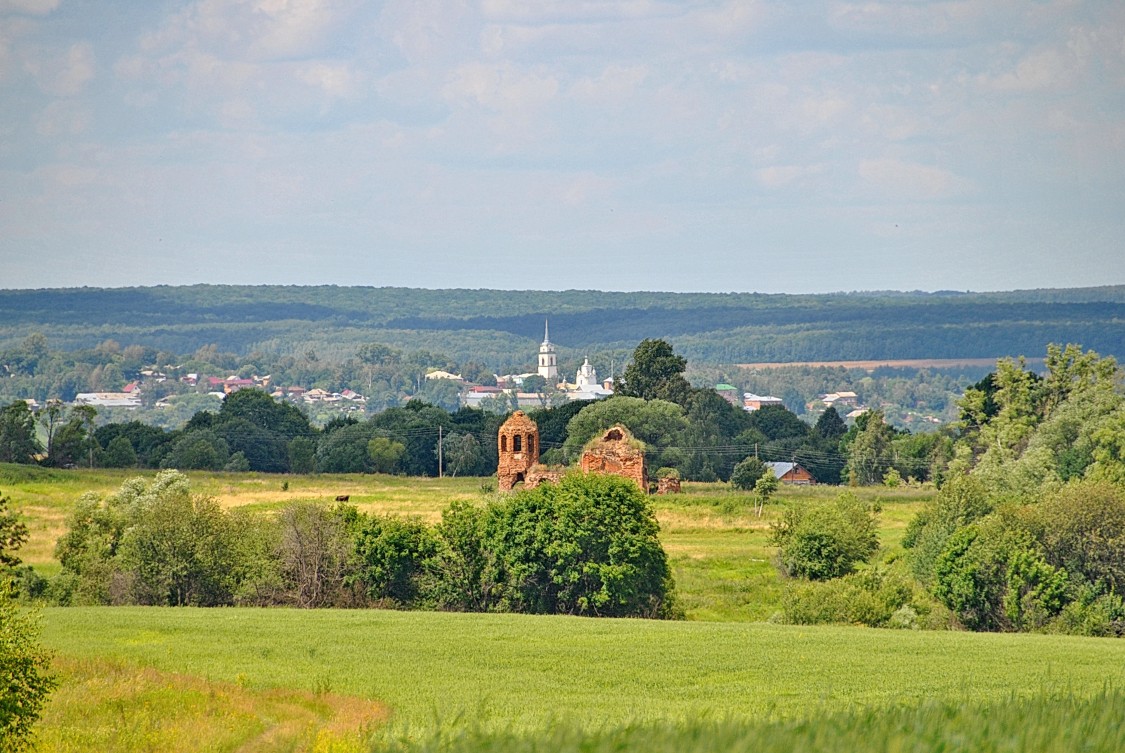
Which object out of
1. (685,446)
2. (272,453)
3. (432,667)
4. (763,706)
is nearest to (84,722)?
(432,667)

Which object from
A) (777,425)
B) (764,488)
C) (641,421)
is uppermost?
(641,421)

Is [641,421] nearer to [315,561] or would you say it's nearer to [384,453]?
[384,453]

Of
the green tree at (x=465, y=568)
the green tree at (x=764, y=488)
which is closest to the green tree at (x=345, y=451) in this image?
the green tree at (x=764, y=488)

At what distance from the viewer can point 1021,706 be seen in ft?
62.3

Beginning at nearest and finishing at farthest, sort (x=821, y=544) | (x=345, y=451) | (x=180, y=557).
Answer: (x=180, y=557)
(x=821, y=544)
(x=345, y=451)

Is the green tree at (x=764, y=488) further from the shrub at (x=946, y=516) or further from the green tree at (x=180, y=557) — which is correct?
the green tree at (x=180, y=557)

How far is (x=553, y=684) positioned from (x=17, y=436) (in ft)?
278

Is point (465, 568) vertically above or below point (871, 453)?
above

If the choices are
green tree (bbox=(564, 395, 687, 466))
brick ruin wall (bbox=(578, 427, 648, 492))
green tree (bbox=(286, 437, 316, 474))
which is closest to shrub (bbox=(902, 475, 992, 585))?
brick ruin wall (bbox=(578, 427, 648, 492))

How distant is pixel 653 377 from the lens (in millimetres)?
126625

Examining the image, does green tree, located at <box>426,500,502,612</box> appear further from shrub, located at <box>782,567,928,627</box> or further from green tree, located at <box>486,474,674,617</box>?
shrub, located at <box>782,567,928,627</box>

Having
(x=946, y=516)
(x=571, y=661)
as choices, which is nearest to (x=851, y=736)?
(x=571, y=661)

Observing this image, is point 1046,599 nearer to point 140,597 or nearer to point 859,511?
point 859,511

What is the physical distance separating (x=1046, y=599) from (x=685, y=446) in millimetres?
67628
